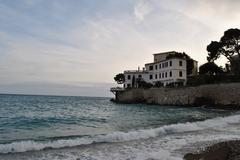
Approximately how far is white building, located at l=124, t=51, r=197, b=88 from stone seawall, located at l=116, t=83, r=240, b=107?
3.56 m

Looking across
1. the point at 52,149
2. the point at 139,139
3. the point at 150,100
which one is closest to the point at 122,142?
the point at 139,139

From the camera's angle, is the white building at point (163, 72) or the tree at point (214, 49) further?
the white building at point (163, 72)

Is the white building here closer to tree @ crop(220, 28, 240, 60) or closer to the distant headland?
the distant headland

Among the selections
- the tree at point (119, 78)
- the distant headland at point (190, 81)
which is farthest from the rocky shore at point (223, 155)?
the tree at point (119, 78)

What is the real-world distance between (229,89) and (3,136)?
98.7 feet

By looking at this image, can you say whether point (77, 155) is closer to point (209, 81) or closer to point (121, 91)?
point (209, 81)

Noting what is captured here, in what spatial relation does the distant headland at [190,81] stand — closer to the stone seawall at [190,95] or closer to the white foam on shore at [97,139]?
the stone seawall at [190,95]

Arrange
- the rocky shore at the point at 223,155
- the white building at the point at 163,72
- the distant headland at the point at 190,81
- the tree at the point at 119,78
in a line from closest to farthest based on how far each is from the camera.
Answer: the rocky shore at the point at 223,155 → the distant headland at the point at 190,81 → the white building at the point at 163,72 → the tree at the point at 119,78

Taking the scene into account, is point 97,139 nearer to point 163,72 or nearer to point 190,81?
point 190,81

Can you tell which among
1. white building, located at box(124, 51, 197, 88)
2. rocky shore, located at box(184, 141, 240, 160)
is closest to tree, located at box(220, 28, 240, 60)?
white building, located at box(124, 51, 197, 88)

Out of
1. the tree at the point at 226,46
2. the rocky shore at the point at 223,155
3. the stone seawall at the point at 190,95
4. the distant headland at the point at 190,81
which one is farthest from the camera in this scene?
the tree at the point at 226,46

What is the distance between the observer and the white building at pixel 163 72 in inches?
1998

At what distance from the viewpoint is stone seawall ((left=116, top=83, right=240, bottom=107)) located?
3672 cm

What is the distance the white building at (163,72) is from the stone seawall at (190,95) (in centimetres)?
356
